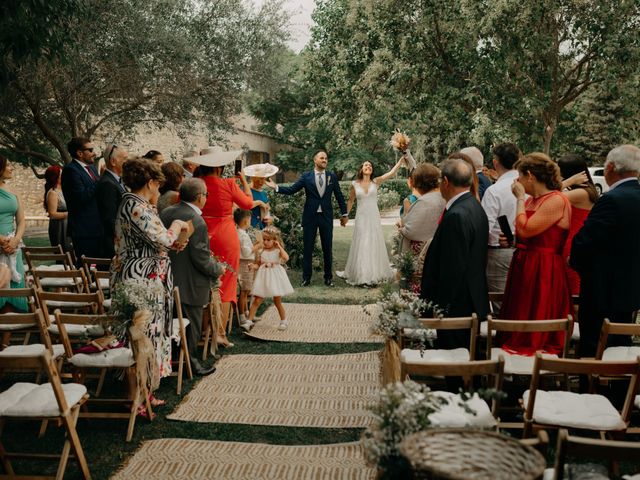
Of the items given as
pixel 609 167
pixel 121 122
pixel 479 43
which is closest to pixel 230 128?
pixel 121 122

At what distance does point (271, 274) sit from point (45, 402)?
4.24 m

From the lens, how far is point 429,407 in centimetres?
257

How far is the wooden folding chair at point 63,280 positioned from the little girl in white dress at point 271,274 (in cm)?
207

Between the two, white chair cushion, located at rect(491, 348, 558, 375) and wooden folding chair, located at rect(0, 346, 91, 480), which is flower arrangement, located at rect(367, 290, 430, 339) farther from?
wooden folding chair, located at rect(0, 346, 91, 480)

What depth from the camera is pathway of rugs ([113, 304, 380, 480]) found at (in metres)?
4.11

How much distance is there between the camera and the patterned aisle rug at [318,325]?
772 cm

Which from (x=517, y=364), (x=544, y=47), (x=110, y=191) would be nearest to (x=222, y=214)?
(x=110, y=191)

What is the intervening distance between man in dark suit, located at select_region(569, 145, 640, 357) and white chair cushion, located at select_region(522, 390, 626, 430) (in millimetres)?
1259

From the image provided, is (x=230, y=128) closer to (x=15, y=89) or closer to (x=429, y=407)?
(x=15, y=89)

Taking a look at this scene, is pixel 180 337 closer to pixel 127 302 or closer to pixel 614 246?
pixel 127 302

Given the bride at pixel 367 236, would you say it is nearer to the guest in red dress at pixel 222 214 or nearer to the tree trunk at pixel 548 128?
the guest in red dress at pixel 222 214

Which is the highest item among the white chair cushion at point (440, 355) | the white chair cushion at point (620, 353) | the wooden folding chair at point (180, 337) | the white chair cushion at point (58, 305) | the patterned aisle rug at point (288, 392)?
the white chair cushion at point (620, 353)

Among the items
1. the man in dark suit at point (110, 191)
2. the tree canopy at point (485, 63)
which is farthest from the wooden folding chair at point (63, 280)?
the tree canopy at point (485, 63)

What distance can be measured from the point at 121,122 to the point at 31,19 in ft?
26.9
